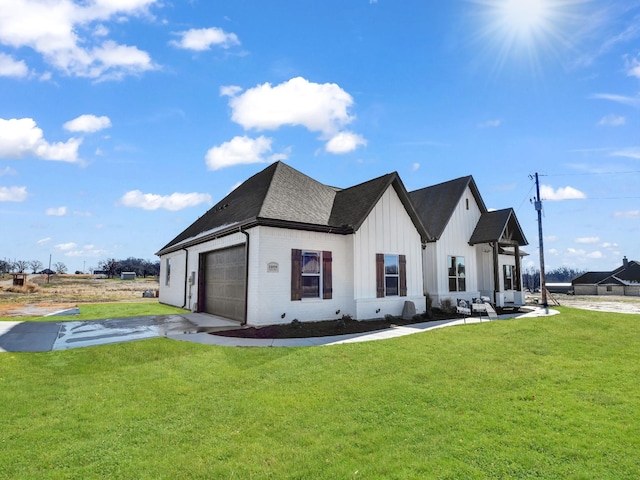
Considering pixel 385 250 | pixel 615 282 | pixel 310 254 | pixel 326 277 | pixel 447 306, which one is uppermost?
pixel 385 250

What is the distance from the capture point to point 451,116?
14.7 meters

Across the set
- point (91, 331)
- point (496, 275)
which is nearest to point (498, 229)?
point (496, 275)

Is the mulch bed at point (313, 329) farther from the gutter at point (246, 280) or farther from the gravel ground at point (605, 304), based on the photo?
the gravel ground at point (605, 304)

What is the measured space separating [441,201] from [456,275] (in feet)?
15.3

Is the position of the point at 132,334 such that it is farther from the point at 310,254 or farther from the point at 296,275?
the point at 310,254

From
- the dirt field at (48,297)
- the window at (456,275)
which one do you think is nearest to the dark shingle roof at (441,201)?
the window at (456,275)

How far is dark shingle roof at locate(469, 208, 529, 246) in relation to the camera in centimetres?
2066

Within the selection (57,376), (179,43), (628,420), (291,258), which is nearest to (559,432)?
(628,420)

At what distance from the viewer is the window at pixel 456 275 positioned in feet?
65.8

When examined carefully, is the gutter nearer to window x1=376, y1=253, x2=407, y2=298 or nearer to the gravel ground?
window x1=376, y1=253, x2=407, y2=298

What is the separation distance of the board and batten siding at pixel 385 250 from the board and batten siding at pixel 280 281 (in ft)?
2.88

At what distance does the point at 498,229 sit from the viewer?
2066cm

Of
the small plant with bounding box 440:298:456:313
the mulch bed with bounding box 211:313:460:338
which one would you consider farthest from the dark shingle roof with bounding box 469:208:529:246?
the mulch bed with bounding box 211:313:460:338

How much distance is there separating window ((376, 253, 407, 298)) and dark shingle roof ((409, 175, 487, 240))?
4518 millimetres
